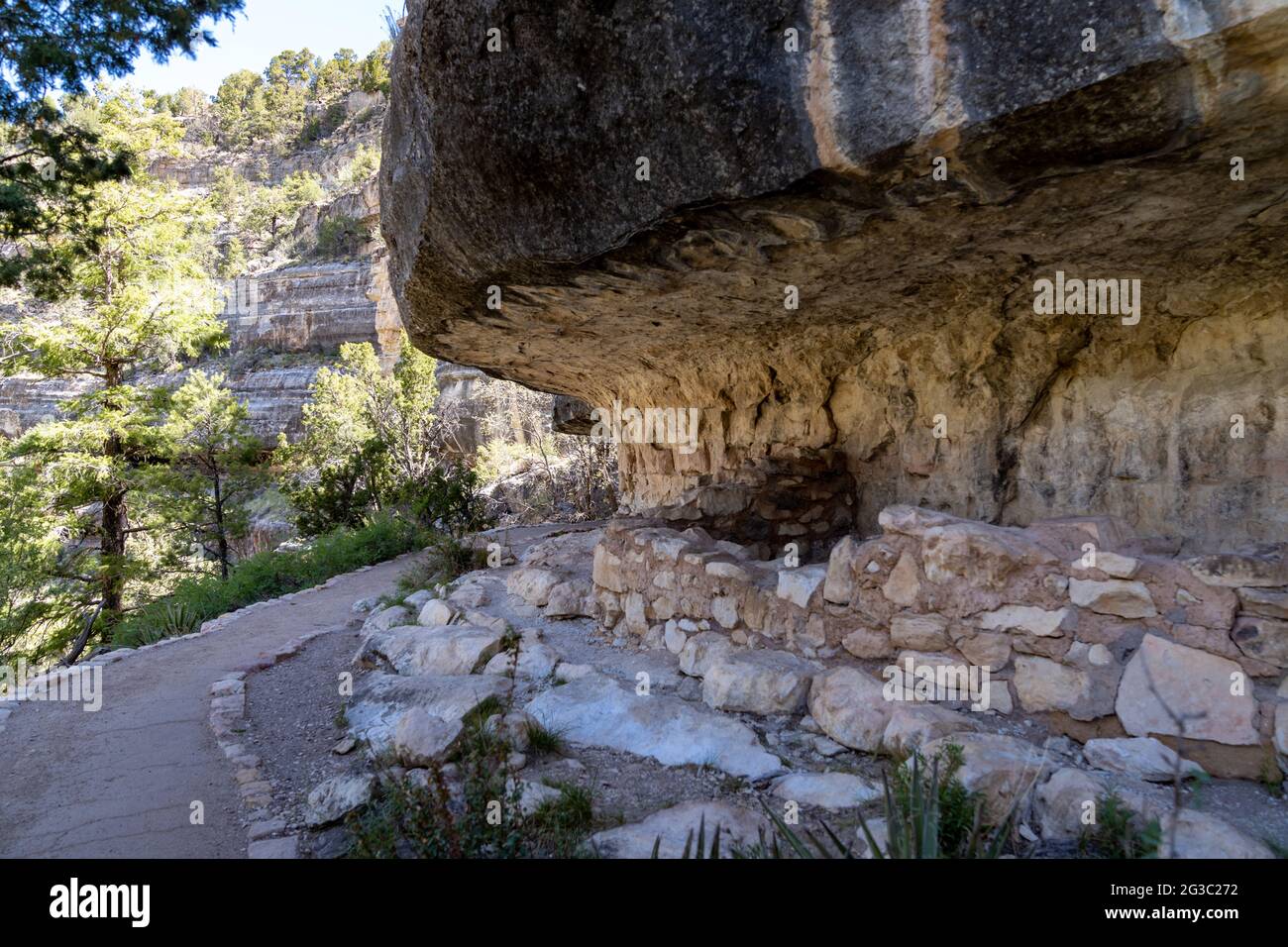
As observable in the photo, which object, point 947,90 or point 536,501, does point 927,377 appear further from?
point 536,501

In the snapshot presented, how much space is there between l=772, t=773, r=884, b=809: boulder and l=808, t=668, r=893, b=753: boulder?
261mm

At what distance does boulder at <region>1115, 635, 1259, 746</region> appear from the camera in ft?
8.79

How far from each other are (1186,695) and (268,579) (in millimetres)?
9583

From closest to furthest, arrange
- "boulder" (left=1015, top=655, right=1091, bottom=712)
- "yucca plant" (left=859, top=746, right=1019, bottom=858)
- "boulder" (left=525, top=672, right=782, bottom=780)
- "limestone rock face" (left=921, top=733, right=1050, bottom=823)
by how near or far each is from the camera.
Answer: "yucca plant" (left=859, top=746, right=1019, bottom=858), "limestone rock face" (left=921, top=733, right=1050, bottom=823), "boulder" (left=1015, top=655, right=1091, bottom=712), "boulder" (left=525, top=672, right=782, bottom=780)

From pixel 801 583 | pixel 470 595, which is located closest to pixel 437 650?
Result: pixel 470 595

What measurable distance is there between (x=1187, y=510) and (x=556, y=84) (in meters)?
3.21

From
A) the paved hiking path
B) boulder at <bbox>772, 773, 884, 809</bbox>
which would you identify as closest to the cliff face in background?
the paved hiking path

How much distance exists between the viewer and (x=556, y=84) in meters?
3.07

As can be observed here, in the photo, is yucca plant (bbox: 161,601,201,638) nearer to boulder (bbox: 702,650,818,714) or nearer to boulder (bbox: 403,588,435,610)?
boulder (bbox: 403,588,435,610)

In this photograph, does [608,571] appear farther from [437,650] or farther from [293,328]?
[293,328]

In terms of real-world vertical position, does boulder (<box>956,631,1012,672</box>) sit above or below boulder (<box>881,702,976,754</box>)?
above

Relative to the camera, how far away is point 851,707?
3338mm
